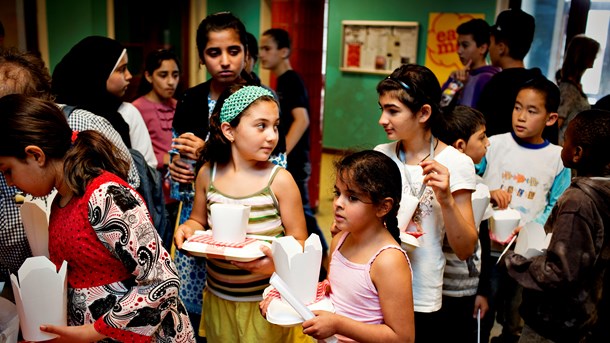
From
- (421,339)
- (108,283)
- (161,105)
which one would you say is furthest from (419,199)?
(161,105)

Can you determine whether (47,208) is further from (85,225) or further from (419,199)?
(419,199)

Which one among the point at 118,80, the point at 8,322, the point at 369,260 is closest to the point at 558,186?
the point at 369,260

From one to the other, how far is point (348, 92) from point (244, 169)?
6372mm

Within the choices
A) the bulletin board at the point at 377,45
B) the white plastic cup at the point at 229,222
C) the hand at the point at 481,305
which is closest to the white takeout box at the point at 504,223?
the hand at the point at 481,305

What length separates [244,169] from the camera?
70.9 inches

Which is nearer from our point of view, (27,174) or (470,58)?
(27,174)

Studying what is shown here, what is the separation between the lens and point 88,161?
1.35 meters

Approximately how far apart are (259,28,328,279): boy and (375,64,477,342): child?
181cm

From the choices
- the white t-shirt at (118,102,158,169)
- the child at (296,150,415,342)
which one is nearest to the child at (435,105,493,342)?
the child at (296,150,415,342)

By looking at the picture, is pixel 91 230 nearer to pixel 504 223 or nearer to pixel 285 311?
pixel 285 311

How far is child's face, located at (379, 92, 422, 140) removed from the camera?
5.68ft

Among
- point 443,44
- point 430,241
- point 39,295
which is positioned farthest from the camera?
point 443,44

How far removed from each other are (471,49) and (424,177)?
2.34 meters

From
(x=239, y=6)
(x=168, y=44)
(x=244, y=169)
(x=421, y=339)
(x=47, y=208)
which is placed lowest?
(x=421, y=339)
